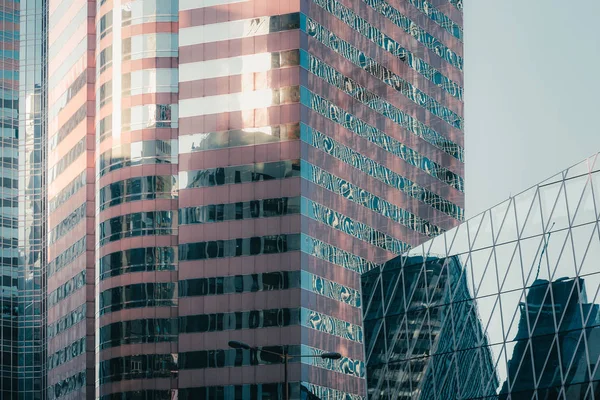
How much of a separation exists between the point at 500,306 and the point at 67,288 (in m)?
83.8

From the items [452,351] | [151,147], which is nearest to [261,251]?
[151,147]

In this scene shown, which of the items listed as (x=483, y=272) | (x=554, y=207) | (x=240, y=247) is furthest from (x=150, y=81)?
(x=554, y=207)

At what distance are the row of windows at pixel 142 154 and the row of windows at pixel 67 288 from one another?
1647 centimetres

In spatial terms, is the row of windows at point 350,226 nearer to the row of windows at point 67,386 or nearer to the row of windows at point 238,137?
the row of windows at point 238,137

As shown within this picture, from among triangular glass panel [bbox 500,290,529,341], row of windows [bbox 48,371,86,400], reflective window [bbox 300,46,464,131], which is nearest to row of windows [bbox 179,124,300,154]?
reflective window [bbox 300,46,464,131]

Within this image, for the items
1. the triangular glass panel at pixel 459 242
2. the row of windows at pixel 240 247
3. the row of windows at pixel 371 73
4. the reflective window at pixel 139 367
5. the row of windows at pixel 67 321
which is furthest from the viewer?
the row of windows at pixel 67 321

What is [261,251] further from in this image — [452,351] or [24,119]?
[24,119]

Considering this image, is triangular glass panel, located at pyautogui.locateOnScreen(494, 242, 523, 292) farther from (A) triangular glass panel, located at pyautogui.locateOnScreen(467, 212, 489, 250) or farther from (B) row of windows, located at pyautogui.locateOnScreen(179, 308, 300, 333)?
(B) row of windows, located at pyautogui.locateOnScreen(179, 308, 300, 333)

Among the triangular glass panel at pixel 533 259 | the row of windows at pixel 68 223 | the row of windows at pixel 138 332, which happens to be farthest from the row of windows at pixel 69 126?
the triangular glass panel at pixel 533 259

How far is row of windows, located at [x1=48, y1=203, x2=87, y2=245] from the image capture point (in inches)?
5925

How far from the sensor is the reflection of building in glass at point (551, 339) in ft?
244

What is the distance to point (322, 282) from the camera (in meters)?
130

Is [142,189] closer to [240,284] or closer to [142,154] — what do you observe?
[142,154]

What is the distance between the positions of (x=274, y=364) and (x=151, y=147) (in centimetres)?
2573
